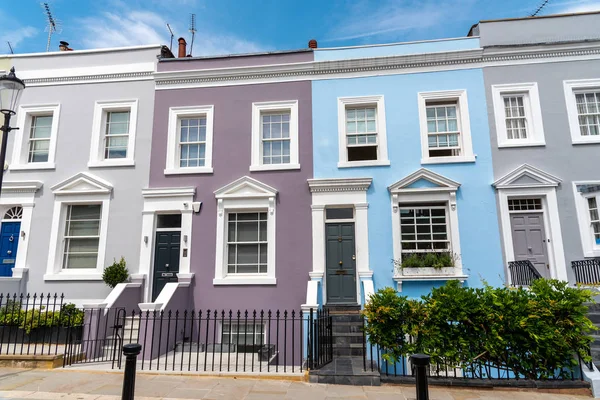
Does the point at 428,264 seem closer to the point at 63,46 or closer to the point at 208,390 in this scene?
the point at 208,390

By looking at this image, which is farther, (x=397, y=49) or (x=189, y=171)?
(x=397, y=49)

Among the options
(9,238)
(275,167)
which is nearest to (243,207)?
(275,167)

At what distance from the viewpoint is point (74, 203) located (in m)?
12.1

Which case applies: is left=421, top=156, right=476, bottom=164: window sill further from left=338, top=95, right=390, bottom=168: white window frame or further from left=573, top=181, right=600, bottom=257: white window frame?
left=573, top=181, right=600, bottom=257: white window frame

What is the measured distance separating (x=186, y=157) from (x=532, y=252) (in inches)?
413

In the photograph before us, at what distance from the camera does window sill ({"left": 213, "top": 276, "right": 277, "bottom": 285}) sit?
10.9 m

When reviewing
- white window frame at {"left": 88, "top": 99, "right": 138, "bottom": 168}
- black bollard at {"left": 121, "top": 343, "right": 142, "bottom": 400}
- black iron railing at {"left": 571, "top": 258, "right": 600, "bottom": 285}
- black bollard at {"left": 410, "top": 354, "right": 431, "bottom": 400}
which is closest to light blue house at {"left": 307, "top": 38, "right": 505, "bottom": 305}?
black iron railing at {"left": 571, "top": 258, "right": 600, "bottom": 285}

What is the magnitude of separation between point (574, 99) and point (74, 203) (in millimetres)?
15300

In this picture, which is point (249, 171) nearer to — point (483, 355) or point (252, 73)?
point (252, 73)

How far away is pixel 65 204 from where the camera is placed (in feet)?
39.7

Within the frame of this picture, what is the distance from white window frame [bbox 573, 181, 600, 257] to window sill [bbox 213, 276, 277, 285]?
329 inches

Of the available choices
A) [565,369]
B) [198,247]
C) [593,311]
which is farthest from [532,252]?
[198,247]

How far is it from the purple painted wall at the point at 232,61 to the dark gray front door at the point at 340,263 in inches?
216

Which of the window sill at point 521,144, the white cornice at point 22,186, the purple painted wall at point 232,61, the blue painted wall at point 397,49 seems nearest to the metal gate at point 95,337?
the white cornice at point 22,186
